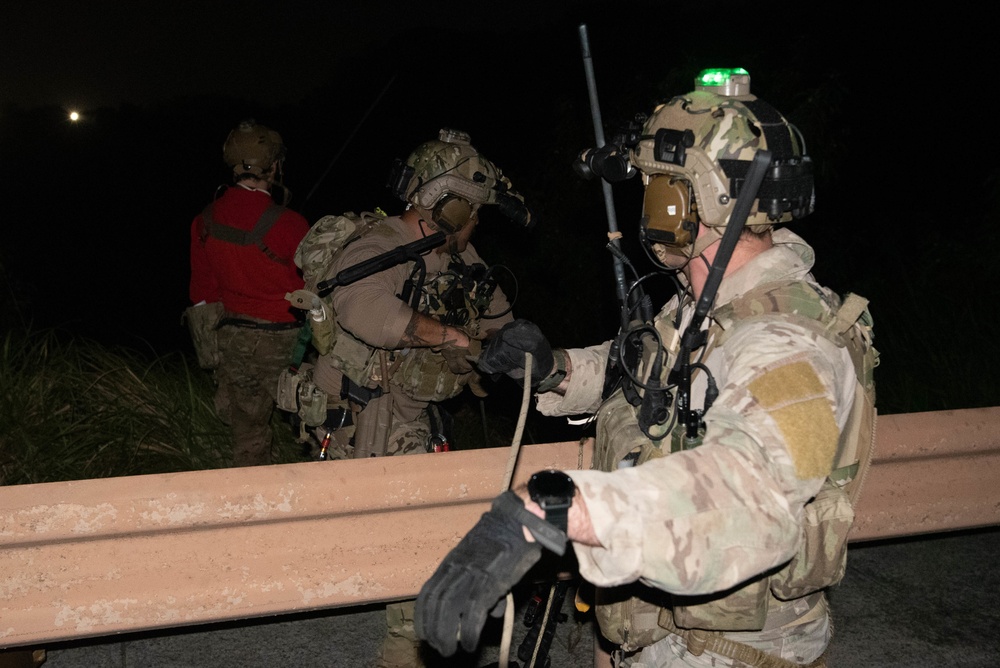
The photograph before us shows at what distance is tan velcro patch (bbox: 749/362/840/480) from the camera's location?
1.75 metres

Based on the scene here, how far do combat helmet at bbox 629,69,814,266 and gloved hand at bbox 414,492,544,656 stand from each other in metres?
0.92

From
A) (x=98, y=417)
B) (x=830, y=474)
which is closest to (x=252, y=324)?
(x=98, y=417)

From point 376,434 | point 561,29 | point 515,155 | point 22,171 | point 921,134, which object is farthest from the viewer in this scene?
point 22,171

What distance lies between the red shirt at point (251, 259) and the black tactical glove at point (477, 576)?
388cm

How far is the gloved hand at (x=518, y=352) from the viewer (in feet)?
8.61

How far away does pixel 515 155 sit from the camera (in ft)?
43.3

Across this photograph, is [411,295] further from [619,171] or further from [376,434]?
[619,171]

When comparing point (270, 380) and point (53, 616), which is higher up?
point (53, 616)

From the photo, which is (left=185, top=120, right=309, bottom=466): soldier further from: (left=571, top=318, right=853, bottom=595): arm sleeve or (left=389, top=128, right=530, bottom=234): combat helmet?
(left=571, top=318, right=853, bottom=595): arm sleeve

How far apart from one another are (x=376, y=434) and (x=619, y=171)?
1965mm

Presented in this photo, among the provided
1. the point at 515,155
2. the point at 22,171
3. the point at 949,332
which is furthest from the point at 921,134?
the point at 22,171

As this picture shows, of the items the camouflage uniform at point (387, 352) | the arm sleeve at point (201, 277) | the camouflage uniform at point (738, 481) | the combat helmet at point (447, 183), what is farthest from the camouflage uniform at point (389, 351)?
the camouflage uniform at point (738, 481)

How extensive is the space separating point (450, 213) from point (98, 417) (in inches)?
99.9

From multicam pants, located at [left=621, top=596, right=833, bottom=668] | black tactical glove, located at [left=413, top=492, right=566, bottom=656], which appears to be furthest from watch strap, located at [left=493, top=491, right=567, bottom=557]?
multicam pants, located at [left=621, top=596, right=833, bottom=668]
